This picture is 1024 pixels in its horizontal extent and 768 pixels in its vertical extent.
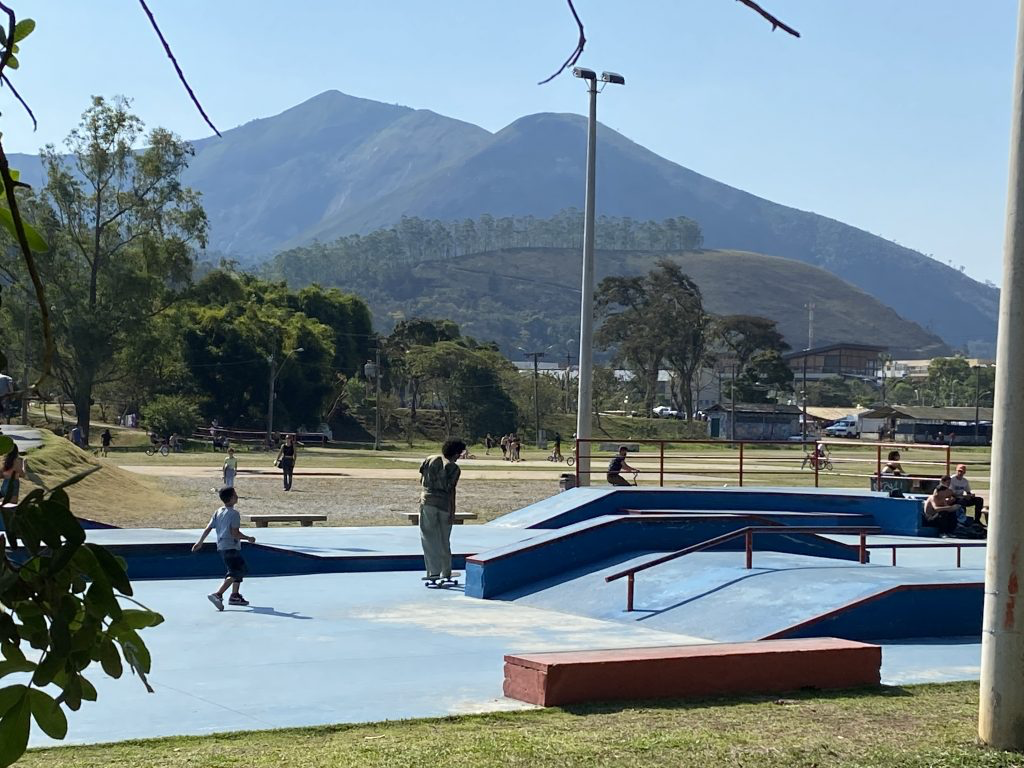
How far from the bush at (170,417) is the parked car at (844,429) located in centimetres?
6720

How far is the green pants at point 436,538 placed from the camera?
15.9 m

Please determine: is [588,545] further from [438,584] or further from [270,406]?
[270,406]

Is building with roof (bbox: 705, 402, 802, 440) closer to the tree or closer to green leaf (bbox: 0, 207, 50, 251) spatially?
the tree

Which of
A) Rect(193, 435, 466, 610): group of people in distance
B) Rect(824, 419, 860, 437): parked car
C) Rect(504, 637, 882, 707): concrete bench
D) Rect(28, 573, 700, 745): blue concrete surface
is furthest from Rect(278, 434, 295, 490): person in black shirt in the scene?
Rect(824, 419, 860, 437): parked car

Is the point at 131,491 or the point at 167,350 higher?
the point at 167,350

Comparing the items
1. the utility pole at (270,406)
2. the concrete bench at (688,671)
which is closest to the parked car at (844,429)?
the utility pole at (270,406)

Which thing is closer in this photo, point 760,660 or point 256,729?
point 256,729

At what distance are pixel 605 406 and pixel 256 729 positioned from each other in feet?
387

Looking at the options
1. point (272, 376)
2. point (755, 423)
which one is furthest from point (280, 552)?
point (755, 423)

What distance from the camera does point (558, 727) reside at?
805 centimetres

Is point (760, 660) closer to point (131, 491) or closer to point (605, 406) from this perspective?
point (131, 491)

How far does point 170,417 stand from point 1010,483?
6800cm

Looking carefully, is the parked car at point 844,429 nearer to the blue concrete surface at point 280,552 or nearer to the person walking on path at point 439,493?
the blue concrete surface at point 280,552

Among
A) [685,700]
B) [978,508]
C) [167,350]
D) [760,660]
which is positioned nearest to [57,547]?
[685,700]
